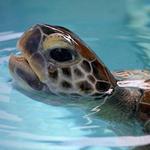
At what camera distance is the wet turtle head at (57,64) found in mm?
1406

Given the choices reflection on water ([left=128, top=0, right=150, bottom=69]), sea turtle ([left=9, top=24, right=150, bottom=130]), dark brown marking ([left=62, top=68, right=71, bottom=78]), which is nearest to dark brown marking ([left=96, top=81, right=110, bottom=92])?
sea turtle ([left=9, top=24, right=150, bottom=130])

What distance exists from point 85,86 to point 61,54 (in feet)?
0.45

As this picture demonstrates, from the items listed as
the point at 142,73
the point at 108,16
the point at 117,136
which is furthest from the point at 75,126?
the point at 108,16

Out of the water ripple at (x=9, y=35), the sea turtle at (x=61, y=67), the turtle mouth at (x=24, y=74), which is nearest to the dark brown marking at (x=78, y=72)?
the sea turtle at (x=61, y=67)

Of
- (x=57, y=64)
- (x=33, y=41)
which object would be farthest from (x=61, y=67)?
(x=33, y=41)

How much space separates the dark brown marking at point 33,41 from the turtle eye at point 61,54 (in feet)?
0.18

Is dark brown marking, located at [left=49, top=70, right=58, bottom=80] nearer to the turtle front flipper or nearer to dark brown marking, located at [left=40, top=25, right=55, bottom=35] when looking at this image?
dark brown marking, located at [left=40, top=25, right=55, bottom=35]

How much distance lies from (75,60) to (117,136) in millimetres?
301

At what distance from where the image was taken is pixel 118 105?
1524mm

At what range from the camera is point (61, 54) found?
4.61 feet

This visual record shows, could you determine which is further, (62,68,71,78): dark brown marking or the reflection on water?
the reflection on water

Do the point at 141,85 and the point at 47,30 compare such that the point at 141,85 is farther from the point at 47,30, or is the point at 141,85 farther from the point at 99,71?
the point at 47,30

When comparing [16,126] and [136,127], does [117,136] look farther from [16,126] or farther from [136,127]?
[16,126]

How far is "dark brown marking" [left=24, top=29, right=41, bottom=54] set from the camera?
1406mm
